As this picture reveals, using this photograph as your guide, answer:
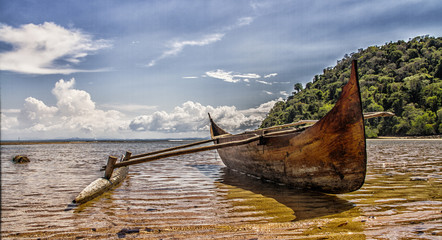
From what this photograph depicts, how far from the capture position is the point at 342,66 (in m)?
110

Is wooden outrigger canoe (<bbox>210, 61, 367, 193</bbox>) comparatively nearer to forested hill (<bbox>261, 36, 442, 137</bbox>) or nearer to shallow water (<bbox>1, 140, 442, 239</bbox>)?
shallow water (<bbox>1, 140, 442, 239</bbox>)

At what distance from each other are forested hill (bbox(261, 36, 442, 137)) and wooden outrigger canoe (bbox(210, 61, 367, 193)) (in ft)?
188

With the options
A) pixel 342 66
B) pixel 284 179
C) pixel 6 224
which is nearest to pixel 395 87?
pixel 342 66

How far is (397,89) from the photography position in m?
65.6

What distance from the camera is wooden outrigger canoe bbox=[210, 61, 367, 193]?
3.97 meters

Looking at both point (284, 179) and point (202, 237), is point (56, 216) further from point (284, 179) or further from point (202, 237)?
point (284, 179)

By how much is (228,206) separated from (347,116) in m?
2.37

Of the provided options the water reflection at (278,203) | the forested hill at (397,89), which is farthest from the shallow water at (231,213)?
the forested hill at (397,89)

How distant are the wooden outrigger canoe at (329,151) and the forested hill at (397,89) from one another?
5730cm

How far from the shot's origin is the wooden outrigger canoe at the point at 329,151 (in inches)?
156

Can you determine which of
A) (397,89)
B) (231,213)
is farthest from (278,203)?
(397,89)

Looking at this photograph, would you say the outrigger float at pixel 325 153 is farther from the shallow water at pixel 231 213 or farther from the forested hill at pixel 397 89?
the forested hill at pixel 397 89

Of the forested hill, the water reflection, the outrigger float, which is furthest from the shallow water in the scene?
the forested hill

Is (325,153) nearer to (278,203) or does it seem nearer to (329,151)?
(329,151)
